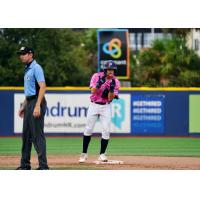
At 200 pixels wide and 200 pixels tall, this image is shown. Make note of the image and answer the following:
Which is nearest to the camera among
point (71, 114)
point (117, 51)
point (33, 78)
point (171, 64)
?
point (33, 78)

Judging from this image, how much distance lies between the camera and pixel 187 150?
18.8m

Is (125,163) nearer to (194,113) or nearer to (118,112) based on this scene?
(118,112)

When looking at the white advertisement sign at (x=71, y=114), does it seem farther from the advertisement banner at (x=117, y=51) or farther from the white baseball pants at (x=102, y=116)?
the white baseball pants at (x=102, y=116)

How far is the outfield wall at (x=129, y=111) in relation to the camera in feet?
80.2

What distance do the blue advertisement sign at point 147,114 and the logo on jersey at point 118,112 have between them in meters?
0.32

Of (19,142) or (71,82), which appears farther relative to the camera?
(71,82)

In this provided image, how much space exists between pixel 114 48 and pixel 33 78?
58.3ft

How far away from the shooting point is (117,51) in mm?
29578

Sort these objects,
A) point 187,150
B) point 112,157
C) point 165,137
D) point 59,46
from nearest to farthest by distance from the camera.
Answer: point 112,157
point 187,150
point 165,137
point 59,46

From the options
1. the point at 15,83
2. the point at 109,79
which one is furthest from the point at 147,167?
the point at 15,83

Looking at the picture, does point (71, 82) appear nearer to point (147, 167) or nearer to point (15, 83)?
point (15, 83)

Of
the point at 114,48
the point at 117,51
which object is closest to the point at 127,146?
the point at 117,51

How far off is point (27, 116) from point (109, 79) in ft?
7.28

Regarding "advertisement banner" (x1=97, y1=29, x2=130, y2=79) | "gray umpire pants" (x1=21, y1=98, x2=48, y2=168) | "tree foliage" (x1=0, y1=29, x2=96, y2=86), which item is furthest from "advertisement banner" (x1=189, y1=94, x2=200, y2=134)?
"tree foliage" (x1=0, y1=29, x2=96, y2=86)
